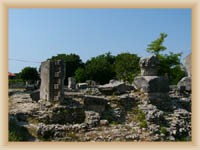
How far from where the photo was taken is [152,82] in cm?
1434

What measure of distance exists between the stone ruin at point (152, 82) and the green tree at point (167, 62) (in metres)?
16.0

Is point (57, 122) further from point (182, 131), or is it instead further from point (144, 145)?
point (144, 145)

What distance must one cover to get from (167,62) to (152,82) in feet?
60.6

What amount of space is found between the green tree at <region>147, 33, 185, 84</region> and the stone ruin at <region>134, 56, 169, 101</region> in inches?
631

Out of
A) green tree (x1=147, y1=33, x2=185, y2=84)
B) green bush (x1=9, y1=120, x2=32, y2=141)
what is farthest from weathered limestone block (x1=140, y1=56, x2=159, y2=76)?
green tree (x1=147, y1=33, x2=185, y2=84)

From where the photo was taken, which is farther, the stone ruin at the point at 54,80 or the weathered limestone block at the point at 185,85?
the weathered limestone block at the point at 185,85

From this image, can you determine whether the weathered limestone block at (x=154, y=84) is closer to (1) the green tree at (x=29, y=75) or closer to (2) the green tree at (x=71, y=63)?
(2) the green tree at (x=71, y=63)

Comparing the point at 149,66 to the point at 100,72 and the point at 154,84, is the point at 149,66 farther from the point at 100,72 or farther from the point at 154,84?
the point at 100,72

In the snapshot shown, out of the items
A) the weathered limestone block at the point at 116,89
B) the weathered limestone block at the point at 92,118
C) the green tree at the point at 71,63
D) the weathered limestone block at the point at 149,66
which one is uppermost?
the green tree at the point at 71,63

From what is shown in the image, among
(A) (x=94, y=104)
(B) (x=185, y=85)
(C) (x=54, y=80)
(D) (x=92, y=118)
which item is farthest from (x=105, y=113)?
(B) (x=185, y=85)

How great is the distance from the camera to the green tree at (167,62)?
102ft

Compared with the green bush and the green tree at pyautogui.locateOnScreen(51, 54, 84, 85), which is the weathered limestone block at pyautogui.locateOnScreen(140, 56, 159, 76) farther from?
the green tree at pyautogui.locateOnScreen(51, 54, 84, 85)

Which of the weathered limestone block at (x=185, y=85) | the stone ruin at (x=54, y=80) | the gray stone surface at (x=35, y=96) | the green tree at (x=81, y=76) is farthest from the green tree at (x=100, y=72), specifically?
the stone ruin at (x=54, y=80)
